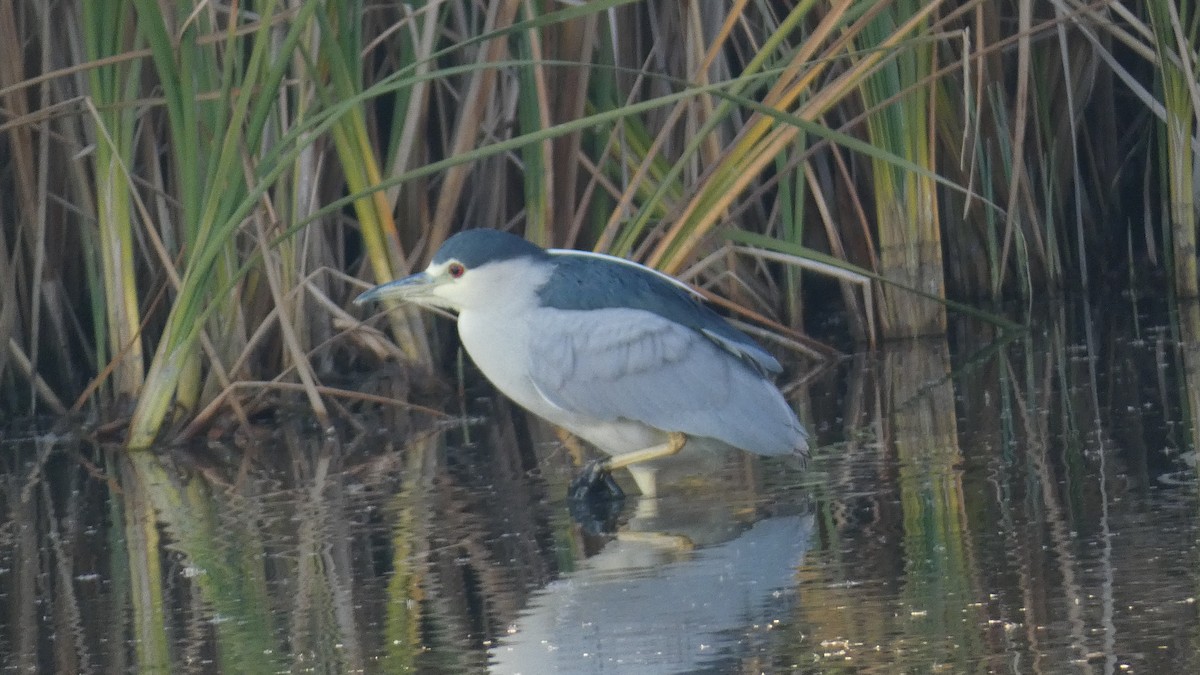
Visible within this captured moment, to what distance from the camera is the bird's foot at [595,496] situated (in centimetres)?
395

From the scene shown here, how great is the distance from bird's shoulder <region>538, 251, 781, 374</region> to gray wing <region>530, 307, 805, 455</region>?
28 millimetres

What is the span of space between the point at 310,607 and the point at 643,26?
3.44 metres

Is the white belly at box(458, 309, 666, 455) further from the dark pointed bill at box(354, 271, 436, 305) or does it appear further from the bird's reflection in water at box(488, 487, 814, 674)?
the bird's reflection in water at box(488, 487, 814, 674)

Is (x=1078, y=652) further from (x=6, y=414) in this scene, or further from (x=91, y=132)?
(x=6, y=414)

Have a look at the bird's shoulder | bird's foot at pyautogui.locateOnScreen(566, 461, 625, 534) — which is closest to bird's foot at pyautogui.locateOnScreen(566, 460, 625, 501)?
bird's foot at pyautogui.locateOnScreen(566, 461, 625, 534)

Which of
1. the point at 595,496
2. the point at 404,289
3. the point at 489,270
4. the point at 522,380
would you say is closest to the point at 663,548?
the point at 595,496

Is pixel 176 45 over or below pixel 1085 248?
over

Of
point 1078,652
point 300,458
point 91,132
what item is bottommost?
point 1078,652

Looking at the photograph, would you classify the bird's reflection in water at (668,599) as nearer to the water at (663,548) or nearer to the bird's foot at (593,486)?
the water at (663,548)

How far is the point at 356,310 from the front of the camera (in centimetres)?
600

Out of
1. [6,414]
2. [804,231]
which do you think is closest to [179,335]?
[6,414]

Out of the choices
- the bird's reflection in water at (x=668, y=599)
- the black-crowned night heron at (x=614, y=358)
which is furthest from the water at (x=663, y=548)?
the black-crowned night heron at (x=614, y=358)

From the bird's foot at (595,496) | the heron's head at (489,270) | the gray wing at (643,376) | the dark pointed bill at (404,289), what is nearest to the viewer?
the bird's foot at (595,496)

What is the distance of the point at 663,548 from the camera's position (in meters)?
3.55
